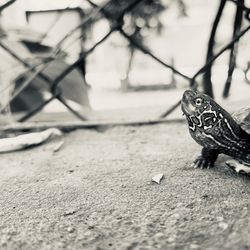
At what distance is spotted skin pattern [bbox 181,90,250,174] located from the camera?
957 millimetres

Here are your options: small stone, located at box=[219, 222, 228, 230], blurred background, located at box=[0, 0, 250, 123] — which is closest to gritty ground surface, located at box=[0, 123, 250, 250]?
small stone, located at box=[219, 222, 228, 230]

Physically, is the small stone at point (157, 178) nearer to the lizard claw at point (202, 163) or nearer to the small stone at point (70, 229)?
the lizard claw at point (202, 163)

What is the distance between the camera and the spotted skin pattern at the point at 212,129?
96 centimetres

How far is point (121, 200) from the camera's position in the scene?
2.81 feet

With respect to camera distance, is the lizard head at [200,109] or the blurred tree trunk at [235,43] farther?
the blurred tree trunk at [235,43]

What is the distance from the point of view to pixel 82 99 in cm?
161

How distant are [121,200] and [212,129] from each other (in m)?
0.32

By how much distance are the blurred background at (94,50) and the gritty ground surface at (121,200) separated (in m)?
0.32

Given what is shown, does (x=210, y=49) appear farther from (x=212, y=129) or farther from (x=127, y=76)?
(x=127, y=76)

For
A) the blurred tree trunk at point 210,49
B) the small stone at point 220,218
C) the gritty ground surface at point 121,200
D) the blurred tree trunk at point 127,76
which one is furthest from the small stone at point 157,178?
the blurred tree trunk at point 127,76

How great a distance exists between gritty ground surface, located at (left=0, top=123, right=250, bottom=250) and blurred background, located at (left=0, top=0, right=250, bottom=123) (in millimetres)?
320

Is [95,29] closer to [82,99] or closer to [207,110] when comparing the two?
[82,99]

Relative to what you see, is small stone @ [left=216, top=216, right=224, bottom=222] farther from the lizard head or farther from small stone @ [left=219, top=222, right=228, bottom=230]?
the lizard head

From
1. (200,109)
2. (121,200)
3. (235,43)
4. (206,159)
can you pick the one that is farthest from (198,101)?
(235,43)
